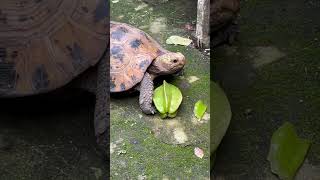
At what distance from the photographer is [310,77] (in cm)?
347

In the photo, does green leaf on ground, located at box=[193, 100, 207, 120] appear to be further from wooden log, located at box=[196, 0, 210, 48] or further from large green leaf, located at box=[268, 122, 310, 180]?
wooden log, located at box=[196, 0, 210, 48]

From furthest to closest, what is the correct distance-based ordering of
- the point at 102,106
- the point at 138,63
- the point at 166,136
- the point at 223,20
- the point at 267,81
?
the point at 223,20 < the point at 267,81 < the point at 138,63 < the point at 166,136 < the point at 102,106

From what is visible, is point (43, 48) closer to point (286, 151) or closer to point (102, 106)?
point (102, 106)

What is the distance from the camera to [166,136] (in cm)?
302

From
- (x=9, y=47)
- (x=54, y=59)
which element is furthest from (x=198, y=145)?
(x=9, y=47)

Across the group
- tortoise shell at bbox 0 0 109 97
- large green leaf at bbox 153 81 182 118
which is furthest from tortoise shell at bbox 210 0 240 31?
tortoise shell at bbox 0 0 109 97

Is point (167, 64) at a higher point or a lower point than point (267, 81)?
higher

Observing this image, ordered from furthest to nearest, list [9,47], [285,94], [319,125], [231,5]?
1. [231,5]
2. [285,94]
3. [319,125]
4. [9,47]

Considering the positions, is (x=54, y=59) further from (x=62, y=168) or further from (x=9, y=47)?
(x=62, y=168)

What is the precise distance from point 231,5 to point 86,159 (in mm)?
1437

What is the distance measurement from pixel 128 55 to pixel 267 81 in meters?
0.89

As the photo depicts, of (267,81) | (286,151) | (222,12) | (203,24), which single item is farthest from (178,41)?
(286,151)

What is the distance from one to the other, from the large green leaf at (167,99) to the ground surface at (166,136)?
0.17 feet

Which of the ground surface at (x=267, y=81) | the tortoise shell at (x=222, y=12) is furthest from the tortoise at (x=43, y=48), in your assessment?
the tortoise shell at (x=222, y=12)
